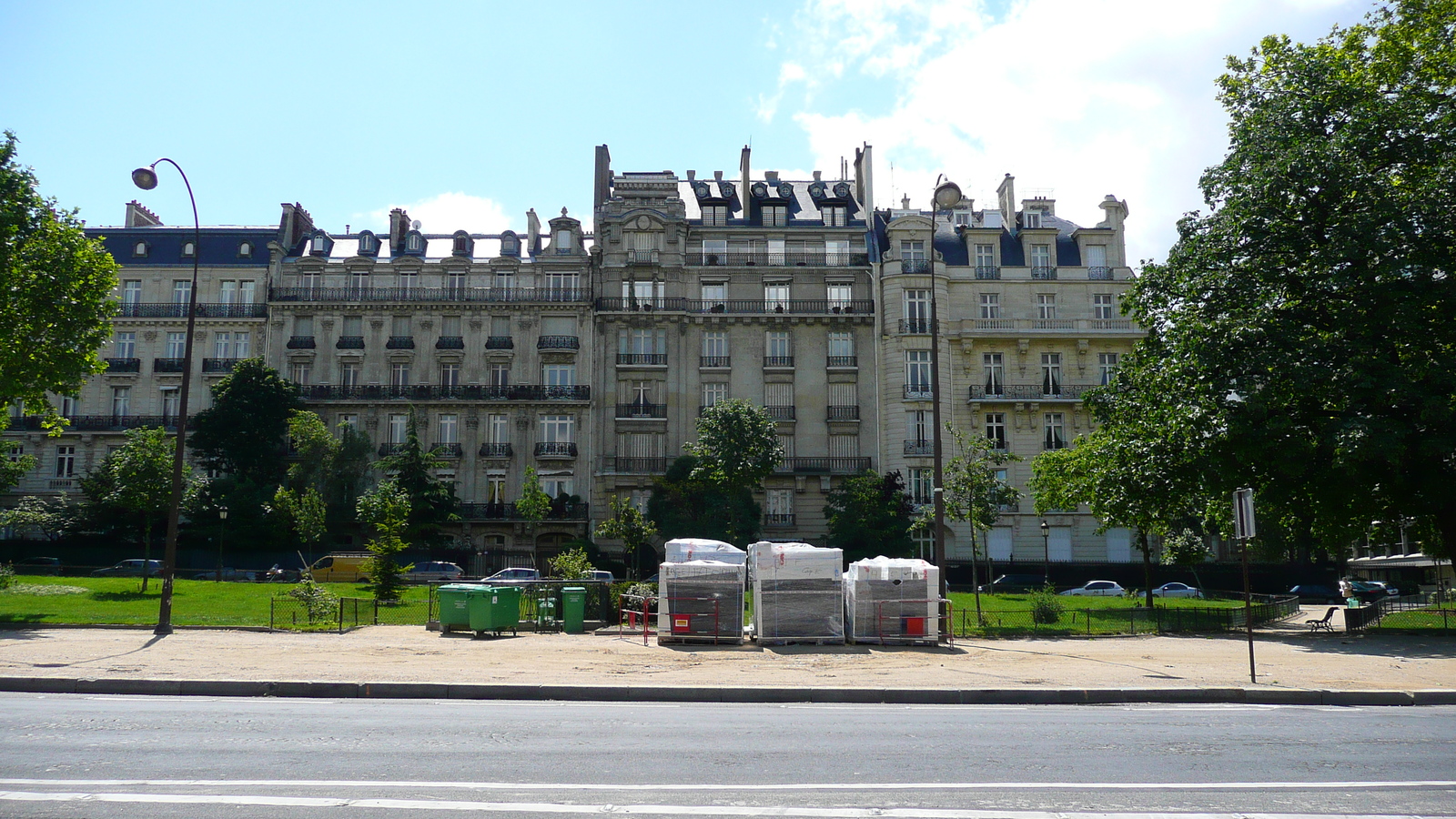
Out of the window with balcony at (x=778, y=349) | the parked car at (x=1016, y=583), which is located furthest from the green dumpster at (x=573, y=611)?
the window with balcony at (x=778, y=349)

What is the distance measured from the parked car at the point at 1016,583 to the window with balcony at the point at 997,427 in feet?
23.2

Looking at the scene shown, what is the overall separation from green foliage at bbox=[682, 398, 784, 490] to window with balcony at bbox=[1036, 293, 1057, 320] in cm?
1647

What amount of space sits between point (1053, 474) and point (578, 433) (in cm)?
2479

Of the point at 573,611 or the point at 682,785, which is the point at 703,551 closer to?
the point at 573,611

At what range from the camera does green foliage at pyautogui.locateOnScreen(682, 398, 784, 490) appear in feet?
137

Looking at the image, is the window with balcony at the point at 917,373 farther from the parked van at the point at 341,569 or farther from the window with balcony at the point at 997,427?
the parked van at the point at 341,569

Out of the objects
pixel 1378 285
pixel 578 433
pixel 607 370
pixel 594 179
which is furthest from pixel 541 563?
pixel 1378 285

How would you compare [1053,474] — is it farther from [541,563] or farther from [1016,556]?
[541,563]

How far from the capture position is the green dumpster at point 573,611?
73.5 ft

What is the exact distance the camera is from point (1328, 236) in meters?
23.4

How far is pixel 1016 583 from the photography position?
43594 millimetres

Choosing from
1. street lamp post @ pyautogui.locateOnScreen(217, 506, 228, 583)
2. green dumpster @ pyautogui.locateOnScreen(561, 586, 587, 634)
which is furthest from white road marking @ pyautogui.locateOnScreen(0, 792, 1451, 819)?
street lamp post @ pyautogui.locateOnScreen(217, 506, 228, 583)

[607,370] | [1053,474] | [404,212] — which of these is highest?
[404,212]

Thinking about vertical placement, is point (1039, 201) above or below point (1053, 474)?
above
